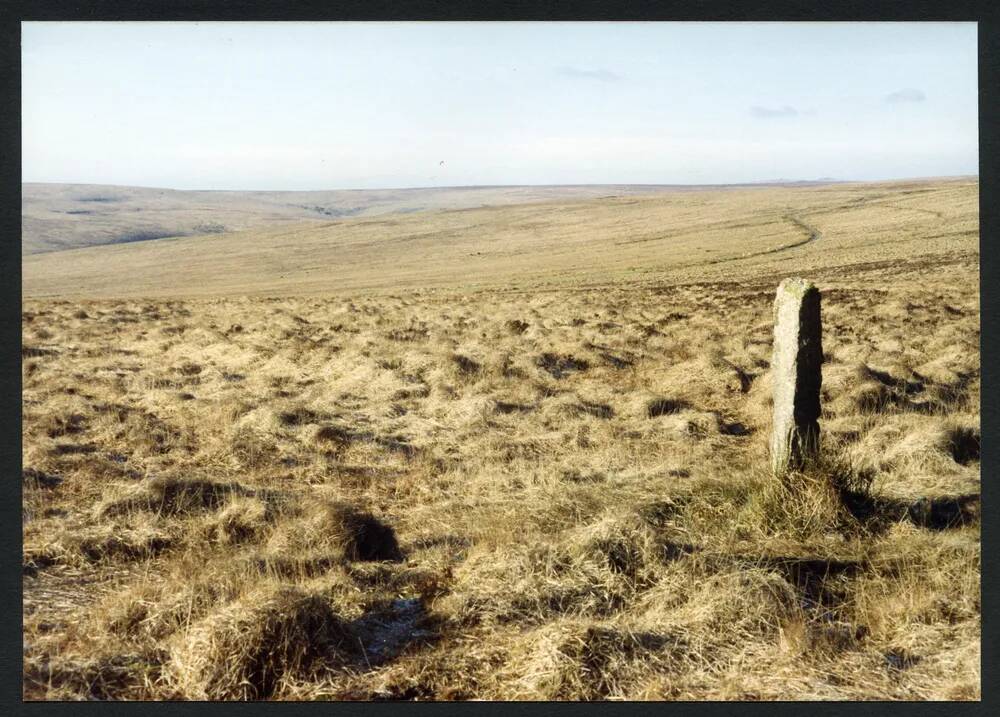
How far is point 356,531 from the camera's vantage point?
675cm

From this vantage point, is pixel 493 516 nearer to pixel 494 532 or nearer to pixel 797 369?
pixel 494 532

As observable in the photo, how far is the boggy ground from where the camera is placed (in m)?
4.78

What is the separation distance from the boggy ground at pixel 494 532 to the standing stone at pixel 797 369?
27 centimetres

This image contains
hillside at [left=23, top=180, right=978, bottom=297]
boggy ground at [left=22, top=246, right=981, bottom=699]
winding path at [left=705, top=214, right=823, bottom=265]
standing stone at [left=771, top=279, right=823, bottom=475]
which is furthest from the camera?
winding path at [left=705, top=214, right=823, bottom=265]

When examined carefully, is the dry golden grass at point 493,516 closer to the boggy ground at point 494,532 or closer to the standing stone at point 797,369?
the boggy ground at point 494,532

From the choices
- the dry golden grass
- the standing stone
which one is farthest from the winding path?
the standing stone

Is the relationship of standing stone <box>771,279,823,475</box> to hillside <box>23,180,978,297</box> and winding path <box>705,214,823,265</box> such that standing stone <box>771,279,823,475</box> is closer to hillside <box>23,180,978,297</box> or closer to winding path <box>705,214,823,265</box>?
hillside <box>23,180,978,297</box>

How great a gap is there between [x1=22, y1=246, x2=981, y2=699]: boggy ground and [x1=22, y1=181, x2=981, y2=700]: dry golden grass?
0.03m

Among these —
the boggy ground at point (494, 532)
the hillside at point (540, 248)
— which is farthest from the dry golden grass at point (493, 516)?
the hillside at point (540, 248)

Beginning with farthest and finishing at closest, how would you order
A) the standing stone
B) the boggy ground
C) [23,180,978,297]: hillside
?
[23,180,978,297]: hillside, the standing stone, the boggy ground

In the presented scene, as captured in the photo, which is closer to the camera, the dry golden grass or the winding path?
the dry golden grass

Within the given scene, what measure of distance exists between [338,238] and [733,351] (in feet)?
214

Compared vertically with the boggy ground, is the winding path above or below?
above

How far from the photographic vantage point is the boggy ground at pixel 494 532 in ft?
15.7
